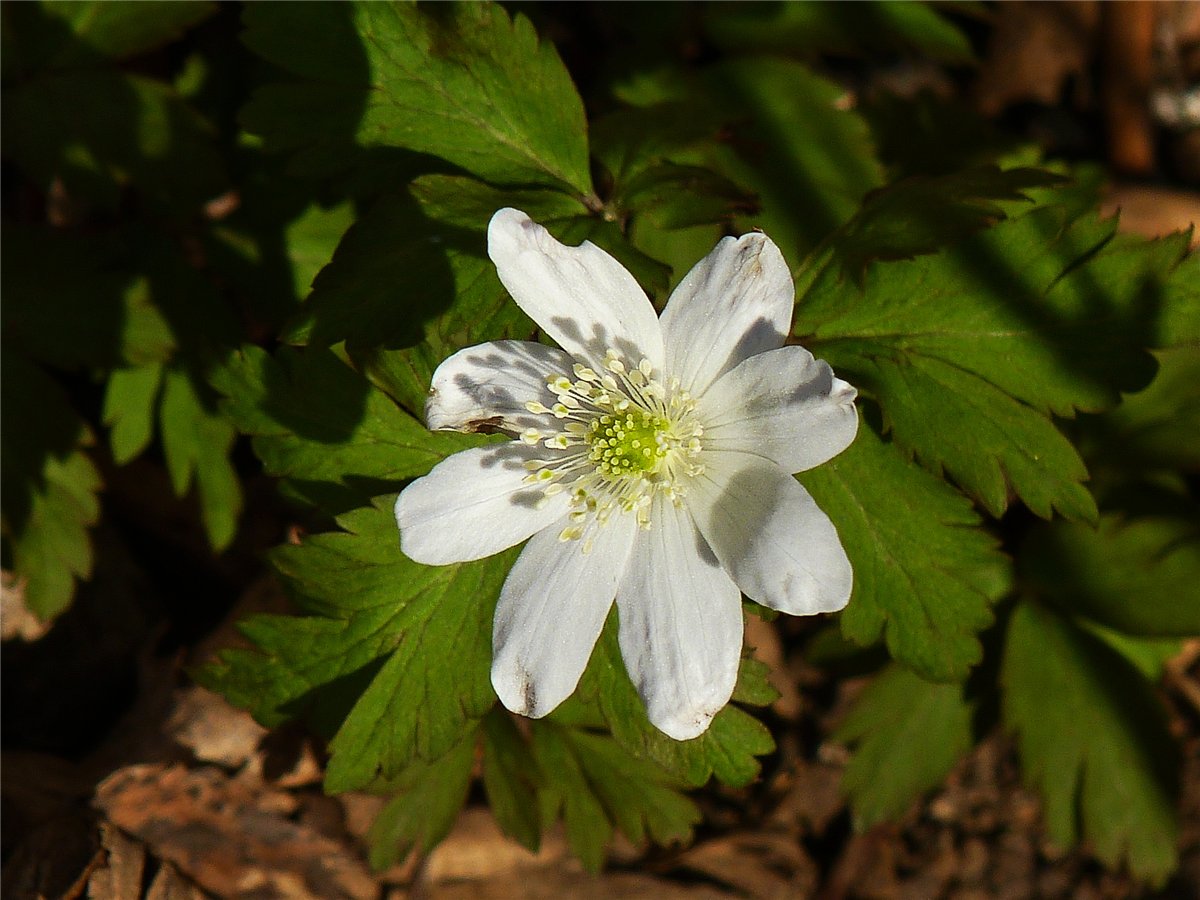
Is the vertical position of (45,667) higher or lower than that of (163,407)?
lower

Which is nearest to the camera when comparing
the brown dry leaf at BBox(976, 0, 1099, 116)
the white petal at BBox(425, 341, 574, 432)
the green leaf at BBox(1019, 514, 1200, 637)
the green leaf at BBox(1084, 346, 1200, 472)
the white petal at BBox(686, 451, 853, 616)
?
the white petal at BBox(686, 451, 853, 616)

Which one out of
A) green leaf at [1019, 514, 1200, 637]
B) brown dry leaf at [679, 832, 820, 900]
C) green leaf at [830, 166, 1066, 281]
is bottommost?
brown dry leaf at [679, 832, 820, 900]

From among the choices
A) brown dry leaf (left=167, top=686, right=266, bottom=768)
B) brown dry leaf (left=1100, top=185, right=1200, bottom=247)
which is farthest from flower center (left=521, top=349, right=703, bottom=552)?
brown dry leaf (left=1100, top=185, right=1200, bottom=247)

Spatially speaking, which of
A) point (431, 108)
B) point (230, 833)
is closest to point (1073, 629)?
point (431, 108)

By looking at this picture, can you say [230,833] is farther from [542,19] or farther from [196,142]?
[542,19]

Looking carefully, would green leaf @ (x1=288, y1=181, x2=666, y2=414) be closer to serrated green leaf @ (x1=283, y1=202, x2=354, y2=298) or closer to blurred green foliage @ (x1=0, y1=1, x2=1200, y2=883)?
blurred green foliage @ (x1=0, y1=1, x2=1200, y2=883)

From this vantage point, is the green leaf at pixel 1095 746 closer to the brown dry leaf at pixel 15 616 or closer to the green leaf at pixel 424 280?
the green leaf at pixel 424 280

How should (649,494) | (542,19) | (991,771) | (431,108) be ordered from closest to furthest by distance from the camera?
1. (649,494)
2. (431,108)
3. (542,19)
4. (991,771)

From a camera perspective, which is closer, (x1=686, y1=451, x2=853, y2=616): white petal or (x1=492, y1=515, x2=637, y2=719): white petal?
(x1=686, y1=451, x2=853, y2=616): white petal
